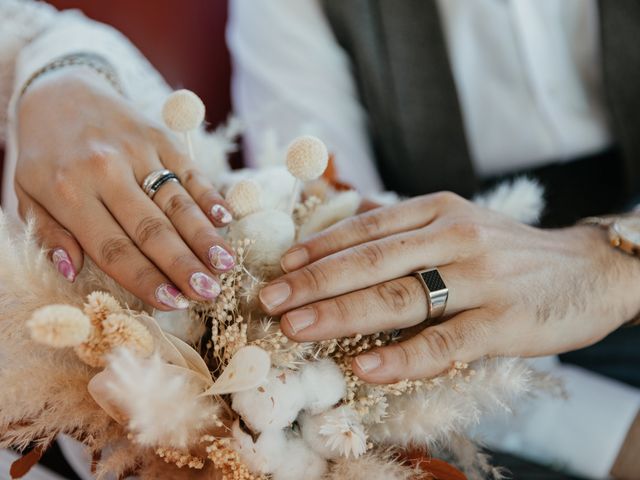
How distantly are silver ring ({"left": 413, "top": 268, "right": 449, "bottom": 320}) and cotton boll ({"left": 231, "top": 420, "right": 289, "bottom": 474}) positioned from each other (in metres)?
0.19

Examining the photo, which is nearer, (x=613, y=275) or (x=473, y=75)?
(x=613, y=275)

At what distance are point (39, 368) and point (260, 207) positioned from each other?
0.78 ft

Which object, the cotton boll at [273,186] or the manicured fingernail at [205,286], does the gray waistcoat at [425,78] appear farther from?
the manicured fingernail at [205,286]

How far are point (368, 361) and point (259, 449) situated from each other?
0.12 metres

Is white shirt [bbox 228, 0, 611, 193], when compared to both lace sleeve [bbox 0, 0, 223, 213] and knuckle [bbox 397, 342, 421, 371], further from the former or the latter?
knuckle [bbox 397, 342, 421, 371]

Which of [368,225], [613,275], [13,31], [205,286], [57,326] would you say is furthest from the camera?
[13,31]

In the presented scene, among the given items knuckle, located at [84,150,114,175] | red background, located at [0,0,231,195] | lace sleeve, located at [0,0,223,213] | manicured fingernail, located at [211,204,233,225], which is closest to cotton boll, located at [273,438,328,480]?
manicured fingernail, located at [211,204,233,225]

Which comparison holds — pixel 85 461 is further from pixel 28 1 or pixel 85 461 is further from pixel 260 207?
pixel 28 1

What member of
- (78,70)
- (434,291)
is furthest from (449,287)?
(78,70)

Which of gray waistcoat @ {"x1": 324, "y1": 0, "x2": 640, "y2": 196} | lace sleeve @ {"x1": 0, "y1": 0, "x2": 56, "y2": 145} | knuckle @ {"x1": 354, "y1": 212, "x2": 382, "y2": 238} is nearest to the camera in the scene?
knuckle @ {"x1": 354, "y1": 212, "x2": 382, "y2": 238}

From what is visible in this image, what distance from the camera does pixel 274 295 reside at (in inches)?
18.6

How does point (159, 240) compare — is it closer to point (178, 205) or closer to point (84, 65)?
point (178, 205)

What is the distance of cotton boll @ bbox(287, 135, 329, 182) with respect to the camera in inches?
19.1

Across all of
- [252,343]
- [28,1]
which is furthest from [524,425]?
[28,1]
